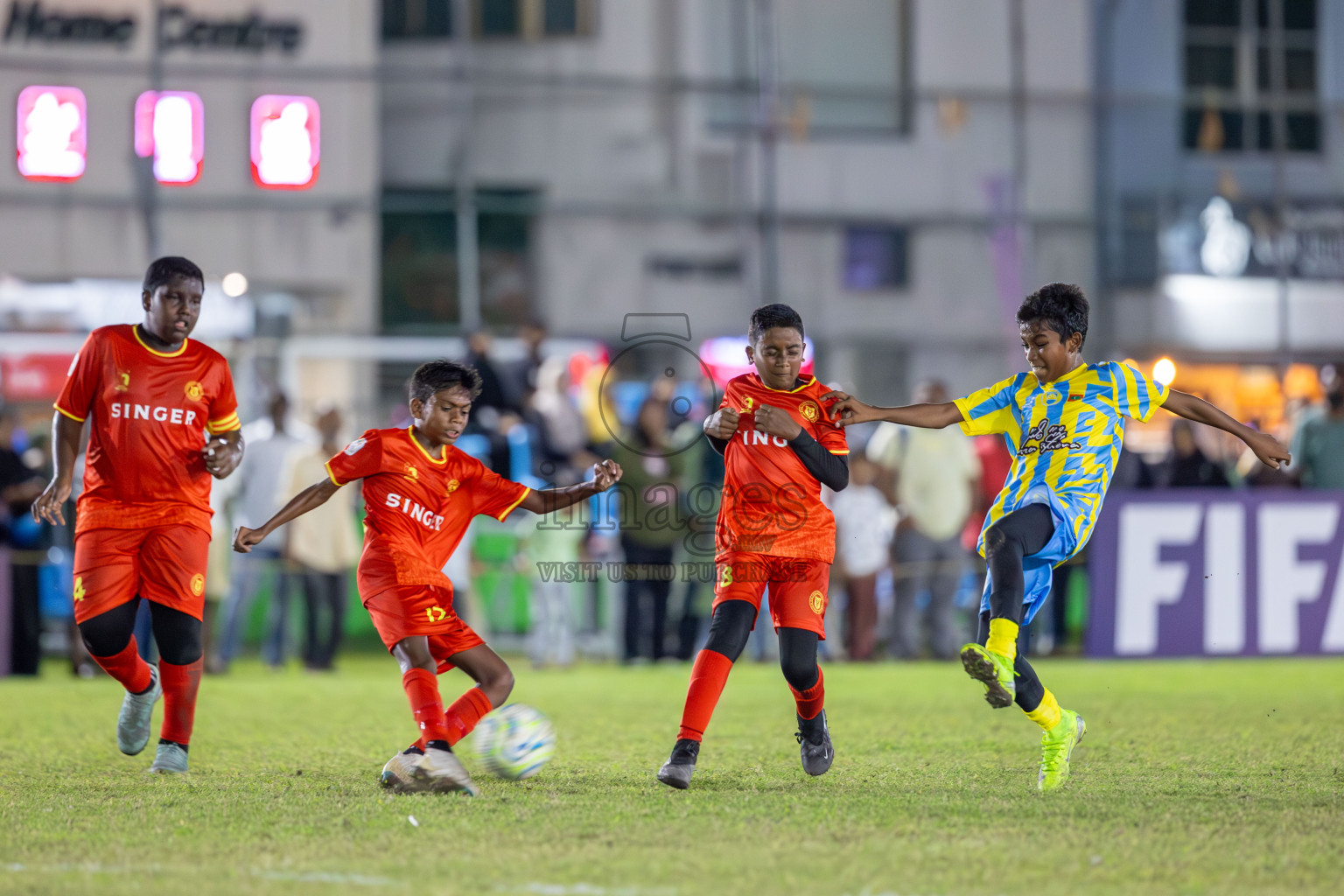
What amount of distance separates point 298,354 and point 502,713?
43.8 ft

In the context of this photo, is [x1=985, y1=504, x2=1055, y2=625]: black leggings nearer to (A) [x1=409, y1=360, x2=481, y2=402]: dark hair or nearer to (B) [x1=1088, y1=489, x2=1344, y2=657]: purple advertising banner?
(A) [x1=409, y1=360, x2=481, y2=402]: dark hair

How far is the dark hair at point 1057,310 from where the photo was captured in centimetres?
618

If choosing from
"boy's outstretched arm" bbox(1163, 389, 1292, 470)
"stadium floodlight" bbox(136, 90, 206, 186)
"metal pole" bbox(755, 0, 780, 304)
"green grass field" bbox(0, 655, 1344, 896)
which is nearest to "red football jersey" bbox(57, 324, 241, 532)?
"green grass field" bbox(0, 655, 1344, 896)

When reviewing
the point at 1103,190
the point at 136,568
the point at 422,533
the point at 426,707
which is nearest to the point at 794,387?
the point at 422,533

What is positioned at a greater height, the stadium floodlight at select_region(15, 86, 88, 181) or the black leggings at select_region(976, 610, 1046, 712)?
the stadium floodlight at select_region(15, 86, 88, 181)

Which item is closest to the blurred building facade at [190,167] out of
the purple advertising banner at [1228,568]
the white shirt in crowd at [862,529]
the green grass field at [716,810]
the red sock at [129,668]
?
the white shirt in crowd at [862,529]

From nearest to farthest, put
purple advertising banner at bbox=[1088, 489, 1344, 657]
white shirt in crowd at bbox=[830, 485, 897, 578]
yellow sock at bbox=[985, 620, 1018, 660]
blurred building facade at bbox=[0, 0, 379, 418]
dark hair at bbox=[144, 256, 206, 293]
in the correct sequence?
yellow sock at bbox=[985, 620, 1018, 660], dark hair at bbox=[144, 256, 206, 293], purple advertising banner at bbox=[1088, 489, 1344, 657], white shirt in crowd at bbox=[830, 485, 897, 578], blurred building facade at bbox=[0, 0, 379, 418]

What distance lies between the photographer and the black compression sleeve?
19.9ft

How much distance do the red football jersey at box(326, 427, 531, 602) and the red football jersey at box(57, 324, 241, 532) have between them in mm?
788

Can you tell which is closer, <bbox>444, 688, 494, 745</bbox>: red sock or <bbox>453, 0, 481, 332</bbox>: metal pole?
<bbox>444, 688, 494, 745</bbox>: red sock

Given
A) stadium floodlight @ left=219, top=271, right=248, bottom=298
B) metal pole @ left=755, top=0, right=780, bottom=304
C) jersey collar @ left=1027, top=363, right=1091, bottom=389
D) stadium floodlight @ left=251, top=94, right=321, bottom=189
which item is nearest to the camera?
jersey collar @ left=1027, top=363, right=1091, bottom=389

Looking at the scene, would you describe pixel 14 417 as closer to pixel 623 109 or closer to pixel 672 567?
pixel 672 567

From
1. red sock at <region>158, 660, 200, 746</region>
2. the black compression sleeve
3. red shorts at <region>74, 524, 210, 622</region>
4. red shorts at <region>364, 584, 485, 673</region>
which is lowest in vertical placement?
red sock at <region>158, 660, 200, 746</region>

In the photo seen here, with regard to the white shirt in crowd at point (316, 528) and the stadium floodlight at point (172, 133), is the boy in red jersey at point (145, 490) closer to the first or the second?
the white shirt in crowd at point (316, 528)
